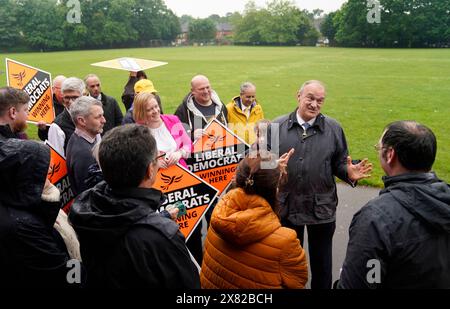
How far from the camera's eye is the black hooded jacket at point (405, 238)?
198 cm

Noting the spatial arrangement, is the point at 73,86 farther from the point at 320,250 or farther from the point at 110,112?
the point at 320,250

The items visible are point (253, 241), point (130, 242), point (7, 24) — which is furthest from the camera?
point (7, 24)

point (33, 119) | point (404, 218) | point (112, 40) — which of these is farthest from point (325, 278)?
point (112, 40)

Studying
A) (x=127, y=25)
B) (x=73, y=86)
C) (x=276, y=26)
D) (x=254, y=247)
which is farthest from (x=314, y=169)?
(x=276, y=26)

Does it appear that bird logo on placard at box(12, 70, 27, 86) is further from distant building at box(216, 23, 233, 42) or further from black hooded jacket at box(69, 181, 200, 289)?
distant building at box(216, 23, 233, 42)

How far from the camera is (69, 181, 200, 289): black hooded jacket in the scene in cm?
189

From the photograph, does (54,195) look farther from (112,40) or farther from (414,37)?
→ (112,40)

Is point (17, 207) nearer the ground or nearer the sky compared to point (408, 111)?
nearer the sky

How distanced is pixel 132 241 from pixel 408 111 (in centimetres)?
1442

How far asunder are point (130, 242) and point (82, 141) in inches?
79.6

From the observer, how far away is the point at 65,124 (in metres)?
4.52

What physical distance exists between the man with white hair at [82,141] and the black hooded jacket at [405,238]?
2408 mm

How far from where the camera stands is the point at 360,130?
11.7m
